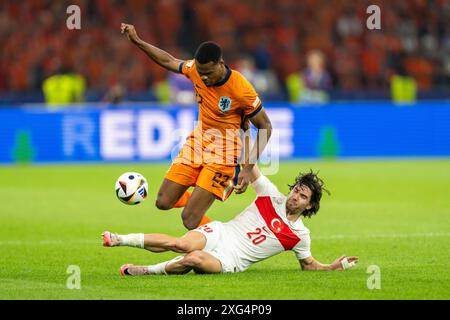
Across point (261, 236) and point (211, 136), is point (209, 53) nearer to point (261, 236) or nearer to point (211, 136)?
point (211, 136)

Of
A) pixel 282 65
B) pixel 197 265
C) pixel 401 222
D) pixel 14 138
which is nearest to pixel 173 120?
pixel 14 138

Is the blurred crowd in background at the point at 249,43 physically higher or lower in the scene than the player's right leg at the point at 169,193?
higher

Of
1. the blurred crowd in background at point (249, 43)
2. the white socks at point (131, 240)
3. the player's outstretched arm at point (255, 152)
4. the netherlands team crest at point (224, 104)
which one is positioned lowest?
the white socks at point (131, 240)

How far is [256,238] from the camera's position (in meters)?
10.1

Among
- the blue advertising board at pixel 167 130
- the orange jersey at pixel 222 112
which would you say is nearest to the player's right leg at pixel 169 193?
the orange jersey at pixel 222 112

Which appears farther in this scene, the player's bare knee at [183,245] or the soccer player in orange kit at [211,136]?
the soccer player in orange kit at [211,136]

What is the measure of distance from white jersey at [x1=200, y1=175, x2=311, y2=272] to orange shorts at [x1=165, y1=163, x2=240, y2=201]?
992 mm

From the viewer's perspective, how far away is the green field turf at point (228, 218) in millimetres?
9047

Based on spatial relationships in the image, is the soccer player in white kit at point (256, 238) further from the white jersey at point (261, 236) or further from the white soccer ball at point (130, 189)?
the white soccer ball at point (130, 189)

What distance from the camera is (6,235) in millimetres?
13469

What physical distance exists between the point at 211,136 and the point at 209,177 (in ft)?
1.52

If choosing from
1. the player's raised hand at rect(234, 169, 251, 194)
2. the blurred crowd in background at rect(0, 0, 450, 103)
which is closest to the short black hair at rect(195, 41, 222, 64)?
the player's raised hand at rect(234, 169, 251, 194)

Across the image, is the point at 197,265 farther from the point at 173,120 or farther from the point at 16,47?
the point at 16,47

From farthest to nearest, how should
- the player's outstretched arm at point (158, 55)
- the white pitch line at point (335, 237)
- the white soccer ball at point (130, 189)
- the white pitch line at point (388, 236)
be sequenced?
the white pitch line at point (388, 236), the white pitch line at point (335, 237), the player's outstretched arm at point (158, 55), the white soccer ball at point (130, 189)
